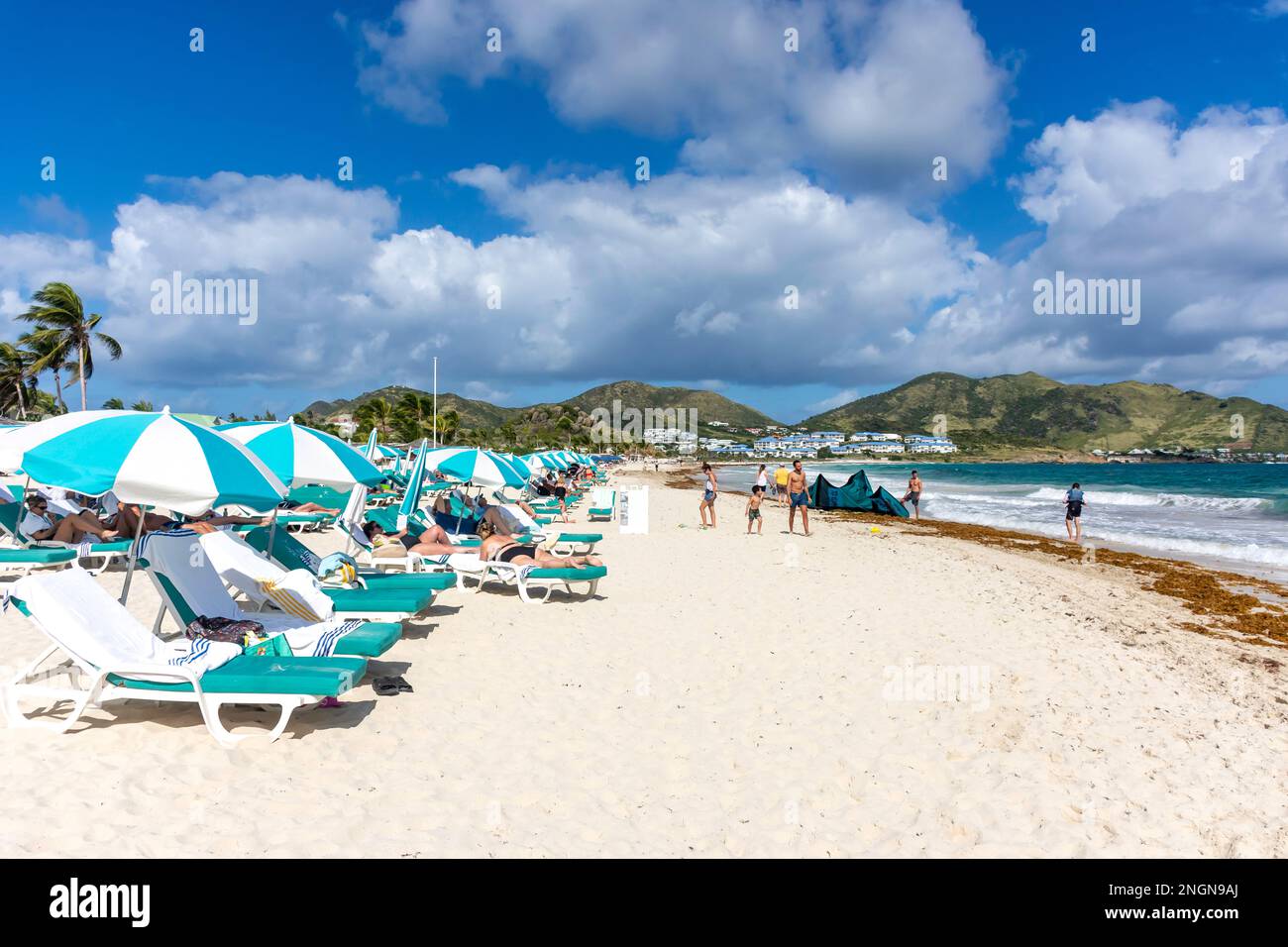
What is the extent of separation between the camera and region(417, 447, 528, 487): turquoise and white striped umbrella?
1108 cm

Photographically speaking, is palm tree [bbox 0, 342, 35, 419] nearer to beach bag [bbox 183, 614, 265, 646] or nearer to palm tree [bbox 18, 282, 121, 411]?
palm tree [bbox 18, 282, 121, 411]

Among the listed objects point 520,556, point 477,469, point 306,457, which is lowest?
point 520,556

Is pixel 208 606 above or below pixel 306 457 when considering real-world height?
below

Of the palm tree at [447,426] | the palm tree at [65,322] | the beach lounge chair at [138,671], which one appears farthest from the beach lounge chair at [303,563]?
the palm tree at [447,426]

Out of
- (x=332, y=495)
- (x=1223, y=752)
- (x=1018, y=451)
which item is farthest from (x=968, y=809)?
(x=1018, y=451)

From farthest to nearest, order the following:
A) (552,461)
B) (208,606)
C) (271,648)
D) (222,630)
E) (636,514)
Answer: (552,461) → (636,514) → (208,606) → (222,630) → (271,648)

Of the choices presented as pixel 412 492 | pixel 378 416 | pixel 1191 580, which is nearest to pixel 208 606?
pixel 412 492

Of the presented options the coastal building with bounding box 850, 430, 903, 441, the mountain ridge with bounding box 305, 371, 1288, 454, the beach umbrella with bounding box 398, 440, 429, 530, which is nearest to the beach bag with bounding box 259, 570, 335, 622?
the beach umbrella with bounding box 398, 440, 429, 530

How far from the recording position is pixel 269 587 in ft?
18.6

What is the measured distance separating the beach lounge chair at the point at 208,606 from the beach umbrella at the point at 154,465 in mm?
717

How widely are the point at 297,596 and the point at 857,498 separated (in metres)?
22.3

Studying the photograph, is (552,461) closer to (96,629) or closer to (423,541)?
(423,541)

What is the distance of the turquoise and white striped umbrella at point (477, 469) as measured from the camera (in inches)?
436
